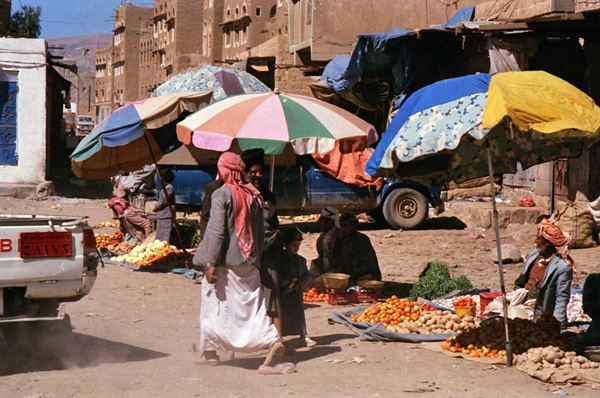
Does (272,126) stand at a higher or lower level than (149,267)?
higher

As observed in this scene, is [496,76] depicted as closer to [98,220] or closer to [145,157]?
[145,157]

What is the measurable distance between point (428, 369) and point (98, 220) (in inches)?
591

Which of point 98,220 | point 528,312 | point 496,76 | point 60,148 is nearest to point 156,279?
point 528,312

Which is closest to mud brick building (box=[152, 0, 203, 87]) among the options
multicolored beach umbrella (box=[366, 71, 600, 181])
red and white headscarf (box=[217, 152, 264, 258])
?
multicolored beach umbrella (box=[366, 71, 600, 181])

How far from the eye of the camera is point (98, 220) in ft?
70.7

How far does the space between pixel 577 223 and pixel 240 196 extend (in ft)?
28.0

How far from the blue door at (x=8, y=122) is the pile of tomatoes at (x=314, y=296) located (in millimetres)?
17145

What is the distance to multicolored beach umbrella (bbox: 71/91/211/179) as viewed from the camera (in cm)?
1322

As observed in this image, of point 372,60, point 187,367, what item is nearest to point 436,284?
point 187,367

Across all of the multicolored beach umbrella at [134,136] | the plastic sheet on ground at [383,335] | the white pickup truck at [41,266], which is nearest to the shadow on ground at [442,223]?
the multicolored beach umbrella at [134,136]

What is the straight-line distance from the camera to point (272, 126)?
1001 cm

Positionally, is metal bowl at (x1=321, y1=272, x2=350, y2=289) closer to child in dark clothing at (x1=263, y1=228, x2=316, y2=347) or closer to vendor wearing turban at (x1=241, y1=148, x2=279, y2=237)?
child in dark clothing at (x1=263, y1=228, x2=316, y2=347)

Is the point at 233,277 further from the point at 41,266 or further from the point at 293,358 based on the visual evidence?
the point at 41,266

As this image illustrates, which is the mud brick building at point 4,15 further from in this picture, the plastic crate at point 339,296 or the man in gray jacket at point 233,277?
the man in gray jacket at point 233,277
